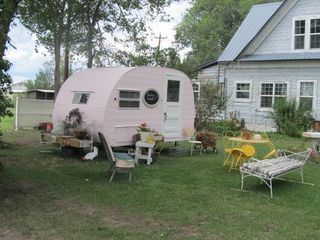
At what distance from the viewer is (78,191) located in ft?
28.0

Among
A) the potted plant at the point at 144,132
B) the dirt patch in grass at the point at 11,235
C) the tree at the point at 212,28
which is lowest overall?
the dirt patch in grass at the point at 11,235

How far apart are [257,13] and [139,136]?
16722mm

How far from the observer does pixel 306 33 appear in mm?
22328

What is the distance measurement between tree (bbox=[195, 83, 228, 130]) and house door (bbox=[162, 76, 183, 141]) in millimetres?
6245

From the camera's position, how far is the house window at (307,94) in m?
21.8

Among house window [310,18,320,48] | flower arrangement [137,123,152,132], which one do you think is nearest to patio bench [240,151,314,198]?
flower arrangement [137,123,152,132]

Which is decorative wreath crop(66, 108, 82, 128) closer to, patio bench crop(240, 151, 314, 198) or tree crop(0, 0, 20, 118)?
tree crop(0, 0, 20, 118)

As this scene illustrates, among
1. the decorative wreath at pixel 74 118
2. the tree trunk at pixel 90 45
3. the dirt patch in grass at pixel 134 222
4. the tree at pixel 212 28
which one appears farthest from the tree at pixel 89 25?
the tree at pixel 212 28

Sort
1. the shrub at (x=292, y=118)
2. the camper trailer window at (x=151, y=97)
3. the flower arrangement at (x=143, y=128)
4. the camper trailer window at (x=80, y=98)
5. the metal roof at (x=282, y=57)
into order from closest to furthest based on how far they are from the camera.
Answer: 1. the flower arrangement at (x=143, y=128)
2. the camper trailer window at (x=80, y=98)
3. the camper trailer window at (x=151, y=97)
4. the shrub at (x=292, y=118)
5. the metal roof at (x=282, y=57)

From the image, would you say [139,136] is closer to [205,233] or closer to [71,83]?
[71,83]

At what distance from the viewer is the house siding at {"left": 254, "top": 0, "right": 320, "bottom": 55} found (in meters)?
22.2

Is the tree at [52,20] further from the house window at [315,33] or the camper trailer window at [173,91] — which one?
the house window at [315,33]

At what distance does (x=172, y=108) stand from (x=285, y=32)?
11.3 metres

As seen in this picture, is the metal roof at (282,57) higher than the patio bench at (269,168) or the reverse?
higher
